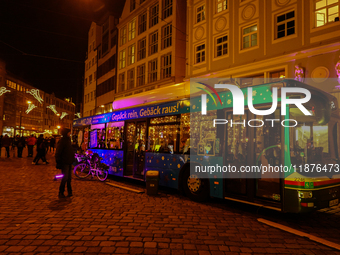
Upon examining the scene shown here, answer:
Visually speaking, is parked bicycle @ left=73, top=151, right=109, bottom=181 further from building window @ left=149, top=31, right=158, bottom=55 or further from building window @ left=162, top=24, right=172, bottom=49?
building window @ left=149, top=31, right=158, bottom=55

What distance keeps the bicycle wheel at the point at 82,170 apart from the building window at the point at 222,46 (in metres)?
13.8

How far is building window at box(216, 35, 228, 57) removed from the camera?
20317 millimetres

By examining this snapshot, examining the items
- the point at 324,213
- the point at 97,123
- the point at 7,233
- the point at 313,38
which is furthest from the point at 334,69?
the point at 7,233

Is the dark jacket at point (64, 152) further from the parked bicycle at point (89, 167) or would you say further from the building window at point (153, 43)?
the building window at point (153, 43)

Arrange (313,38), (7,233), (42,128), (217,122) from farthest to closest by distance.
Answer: (42,128) → (313,38) → (217,122) → (7,233)

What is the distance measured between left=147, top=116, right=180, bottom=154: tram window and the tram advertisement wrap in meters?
0.66

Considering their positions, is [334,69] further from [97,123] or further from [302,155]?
[97,123]

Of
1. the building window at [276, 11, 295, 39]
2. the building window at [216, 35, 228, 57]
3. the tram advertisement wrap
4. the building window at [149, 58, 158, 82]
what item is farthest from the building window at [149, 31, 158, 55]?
the tram advertisement wrap

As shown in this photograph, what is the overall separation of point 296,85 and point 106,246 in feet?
16.2

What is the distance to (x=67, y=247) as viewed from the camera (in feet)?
13.4

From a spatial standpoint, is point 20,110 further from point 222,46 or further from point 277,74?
point 277,74

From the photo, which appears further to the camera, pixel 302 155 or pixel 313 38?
pixel 313 38

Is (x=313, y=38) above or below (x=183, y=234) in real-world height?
above

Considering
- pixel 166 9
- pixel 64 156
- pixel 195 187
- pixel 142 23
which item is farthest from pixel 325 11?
pixel 142 23
